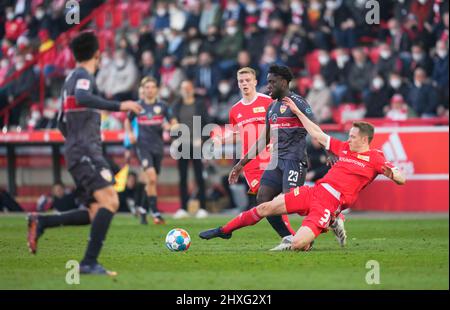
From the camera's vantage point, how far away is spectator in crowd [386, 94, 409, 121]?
22.0m

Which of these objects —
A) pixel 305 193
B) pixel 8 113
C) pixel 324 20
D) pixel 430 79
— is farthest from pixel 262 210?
pixel 8 113

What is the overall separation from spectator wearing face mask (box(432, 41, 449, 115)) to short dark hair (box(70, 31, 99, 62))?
44.0 feet

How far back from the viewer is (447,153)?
20.3 m

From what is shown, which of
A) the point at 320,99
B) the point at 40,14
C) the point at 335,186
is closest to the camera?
the point at 335,186

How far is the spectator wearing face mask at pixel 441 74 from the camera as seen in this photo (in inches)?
871

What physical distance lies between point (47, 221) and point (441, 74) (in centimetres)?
1422

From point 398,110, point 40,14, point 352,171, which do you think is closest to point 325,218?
point 352,171

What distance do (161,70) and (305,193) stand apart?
46.8 ft

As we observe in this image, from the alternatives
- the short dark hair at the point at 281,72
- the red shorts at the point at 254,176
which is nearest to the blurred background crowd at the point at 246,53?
the red shorts at the point at 254,176

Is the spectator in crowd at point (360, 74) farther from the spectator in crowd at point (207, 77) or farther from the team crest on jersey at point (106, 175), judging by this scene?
the team crest on jersey at point (106, 175)

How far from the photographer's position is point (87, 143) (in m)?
10.0

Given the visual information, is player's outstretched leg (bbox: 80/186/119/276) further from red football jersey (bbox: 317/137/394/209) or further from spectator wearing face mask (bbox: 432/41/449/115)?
spectator wearing face mask (bbox: 432/41/449/115)

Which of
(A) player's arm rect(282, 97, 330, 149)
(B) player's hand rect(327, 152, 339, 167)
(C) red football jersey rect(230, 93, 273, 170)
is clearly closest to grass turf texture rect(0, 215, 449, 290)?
(B) player's hand rect(327, 152, 339, 167)

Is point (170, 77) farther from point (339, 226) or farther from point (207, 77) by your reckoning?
point (339, 226)
